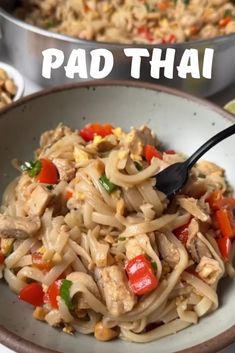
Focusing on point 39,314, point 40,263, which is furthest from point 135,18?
point 39,314

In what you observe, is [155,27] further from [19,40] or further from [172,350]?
[172,350]

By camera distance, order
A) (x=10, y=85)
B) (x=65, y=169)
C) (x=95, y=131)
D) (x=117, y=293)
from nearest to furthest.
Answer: (x=117, y=293)
(x=65, y=169)
(x=95, y=131)
(x=10, y=85)

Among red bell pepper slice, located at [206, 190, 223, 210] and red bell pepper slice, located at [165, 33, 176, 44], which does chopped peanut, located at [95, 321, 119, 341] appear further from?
red bell pepper slice, located at [165, 33, 176, 44]

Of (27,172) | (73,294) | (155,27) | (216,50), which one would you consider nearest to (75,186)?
(27,172)

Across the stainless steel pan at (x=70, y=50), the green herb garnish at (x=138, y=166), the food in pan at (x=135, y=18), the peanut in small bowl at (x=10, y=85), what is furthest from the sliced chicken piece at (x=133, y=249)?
the food in pan at (x=135, y=18)

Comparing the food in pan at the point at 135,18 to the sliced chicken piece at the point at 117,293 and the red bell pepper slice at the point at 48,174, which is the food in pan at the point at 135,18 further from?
the sliced chicken piece at the point at 117,293

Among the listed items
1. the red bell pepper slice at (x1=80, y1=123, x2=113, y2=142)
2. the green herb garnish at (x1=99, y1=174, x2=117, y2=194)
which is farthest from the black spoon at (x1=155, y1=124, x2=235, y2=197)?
the red bell pepper slice at (x1=80, y1=123, x2=113, y2=142)

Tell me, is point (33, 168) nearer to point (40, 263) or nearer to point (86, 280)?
point (40, 263)
